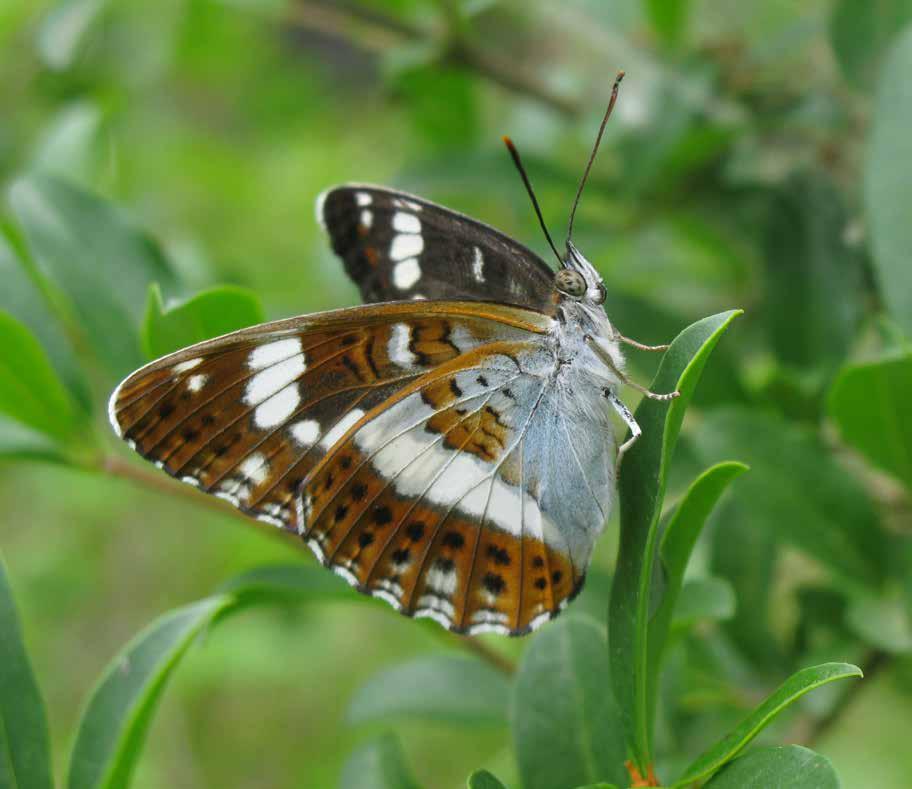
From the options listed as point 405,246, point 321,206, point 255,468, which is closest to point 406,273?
point 405,246

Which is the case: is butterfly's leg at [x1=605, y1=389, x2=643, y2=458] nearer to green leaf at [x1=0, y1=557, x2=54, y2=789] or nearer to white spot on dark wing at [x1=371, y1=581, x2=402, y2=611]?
white spot on dark wing at [x1=371, y1=581, x2=402, y2=611]


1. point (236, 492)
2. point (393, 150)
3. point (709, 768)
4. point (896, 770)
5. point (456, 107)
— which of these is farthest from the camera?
point (393, 150)

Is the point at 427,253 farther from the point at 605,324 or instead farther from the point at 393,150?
the point at 393,150

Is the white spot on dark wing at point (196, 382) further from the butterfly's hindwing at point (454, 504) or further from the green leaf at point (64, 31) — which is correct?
the green leaf at point (64, 31)

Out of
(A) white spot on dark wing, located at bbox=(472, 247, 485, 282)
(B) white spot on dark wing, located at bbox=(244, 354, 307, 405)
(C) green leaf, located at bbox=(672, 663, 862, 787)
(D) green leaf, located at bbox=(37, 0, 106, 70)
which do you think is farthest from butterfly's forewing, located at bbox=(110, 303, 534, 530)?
(D) green leaf, located at bbox=(37, 0, 106, 70)

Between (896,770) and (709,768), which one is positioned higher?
(709,768)

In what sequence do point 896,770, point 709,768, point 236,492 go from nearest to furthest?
point 709,768 → point 236,492 → point 896,770

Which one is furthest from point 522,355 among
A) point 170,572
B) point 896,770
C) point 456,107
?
point 170,572
